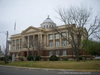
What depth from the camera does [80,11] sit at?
36.6 m

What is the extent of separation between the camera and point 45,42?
69.9 metres

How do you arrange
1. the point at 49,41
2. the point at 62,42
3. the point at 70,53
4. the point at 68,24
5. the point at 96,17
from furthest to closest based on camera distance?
the point at 49,41 → the point at 62,42 → the point at 70,53 → the point at 68,24 → the point at 96,17

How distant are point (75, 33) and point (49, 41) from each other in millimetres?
29529

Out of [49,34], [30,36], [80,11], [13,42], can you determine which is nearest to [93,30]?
[80,11]

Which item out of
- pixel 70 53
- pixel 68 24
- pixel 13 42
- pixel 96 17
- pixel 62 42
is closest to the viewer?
pixel 96 17

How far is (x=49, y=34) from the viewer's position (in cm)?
6950

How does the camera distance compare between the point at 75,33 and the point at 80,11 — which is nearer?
the point at 80,11

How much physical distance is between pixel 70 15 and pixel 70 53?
80.3ft

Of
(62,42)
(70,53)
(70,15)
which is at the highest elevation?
(70,15)

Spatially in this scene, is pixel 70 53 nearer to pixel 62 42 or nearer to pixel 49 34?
pixel 62 42

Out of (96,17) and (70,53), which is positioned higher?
(96,17)

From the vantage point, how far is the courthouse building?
59.6 metres

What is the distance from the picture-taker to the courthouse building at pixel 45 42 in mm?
59625

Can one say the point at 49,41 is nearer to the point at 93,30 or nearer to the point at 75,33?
the point at 75,33
